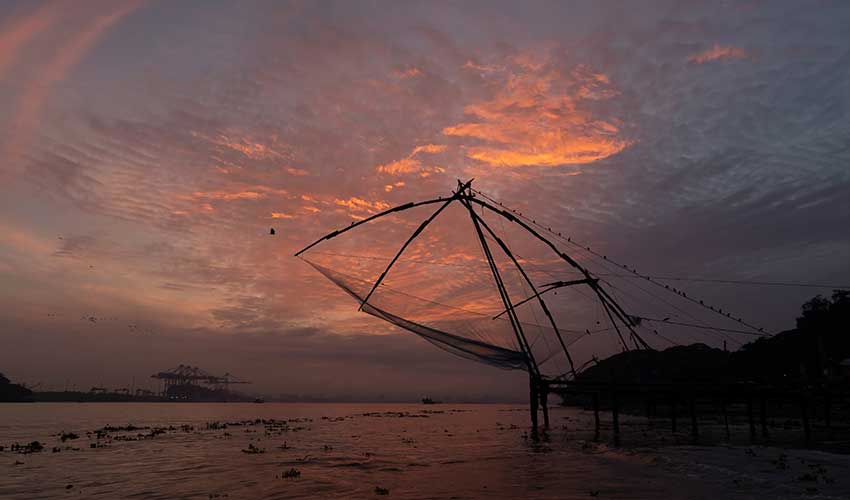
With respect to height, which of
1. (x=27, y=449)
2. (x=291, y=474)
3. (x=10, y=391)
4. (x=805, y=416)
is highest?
(x=805, y=416)

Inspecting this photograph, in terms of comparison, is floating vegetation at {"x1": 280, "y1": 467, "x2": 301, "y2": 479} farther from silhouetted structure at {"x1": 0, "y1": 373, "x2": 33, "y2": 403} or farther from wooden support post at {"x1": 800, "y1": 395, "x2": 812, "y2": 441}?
silhouetted structure at {"x1": 0, "y1": 373, "x2": 33, "y2": 403}

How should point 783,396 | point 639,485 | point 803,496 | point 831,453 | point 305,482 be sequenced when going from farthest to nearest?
point 783,396
point 831,453
point 305,482
point 639,485
point 803,496

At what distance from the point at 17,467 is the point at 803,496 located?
27.9 m

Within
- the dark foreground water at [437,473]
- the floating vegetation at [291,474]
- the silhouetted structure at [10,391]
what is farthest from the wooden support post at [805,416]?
the silhouetted structure at [10,391]

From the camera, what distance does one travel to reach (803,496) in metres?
12.4

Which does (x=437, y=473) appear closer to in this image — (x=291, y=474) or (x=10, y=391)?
(x=291, y=474)

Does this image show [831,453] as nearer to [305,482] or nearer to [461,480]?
[461,480]

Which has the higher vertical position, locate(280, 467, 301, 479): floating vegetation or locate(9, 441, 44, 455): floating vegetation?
locate(280, 467, 301, 479): floating vegetation

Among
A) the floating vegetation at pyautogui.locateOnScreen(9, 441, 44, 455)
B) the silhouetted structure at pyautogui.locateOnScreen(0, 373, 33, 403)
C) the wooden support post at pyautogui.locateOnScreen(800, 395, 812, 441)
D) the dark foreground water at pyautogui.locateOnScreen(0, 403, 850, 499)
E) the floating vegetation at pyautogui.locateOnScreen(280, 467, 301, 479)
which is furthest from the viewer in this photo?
the silhouetted structure at pyautogui.locateOnScreen(0, 373, 33, 403)

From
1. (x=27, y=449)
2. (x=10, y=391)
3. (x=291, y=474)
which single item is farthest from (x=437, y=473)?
(x=10, y=391)

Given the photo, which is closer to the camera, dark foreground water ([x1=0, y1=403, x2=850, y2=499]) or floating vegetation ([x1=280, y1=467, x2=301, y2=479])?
dark foreground water ([x1=0, y1=403, x2=850, y2=499])

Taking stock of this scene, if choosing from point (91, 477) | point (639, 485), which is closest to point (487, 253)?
point (639, 485)

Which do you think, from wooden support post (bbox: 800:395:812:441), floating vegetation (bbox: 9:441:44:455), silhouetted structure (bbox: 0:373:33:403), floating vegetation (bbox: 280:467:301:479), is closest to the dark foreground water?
floating vegetation (bbox: 280:467:301:479)

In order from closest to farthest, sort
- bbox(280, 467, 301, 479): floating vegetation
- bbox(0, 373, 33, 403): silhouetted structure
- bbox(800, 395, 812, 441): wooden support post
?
bbox(280, 467, 301, 479): floating vegetation → bbox(800, 395, 812, 441): wooden support post → bbox(0, 373, 33, 403): silhouetted structure
